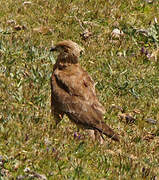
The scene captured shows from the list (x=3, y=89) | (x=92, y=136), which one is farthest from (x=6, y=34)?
(x=92, y=136)

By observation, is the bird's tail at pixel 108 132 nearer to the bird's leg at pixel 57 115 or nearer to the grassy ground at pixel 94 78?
the grassy ground at pixel 94 78

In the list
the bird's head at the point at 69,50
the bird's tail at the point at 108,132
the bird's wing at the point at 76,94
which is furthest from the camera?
the bird's head at the point at 69,50

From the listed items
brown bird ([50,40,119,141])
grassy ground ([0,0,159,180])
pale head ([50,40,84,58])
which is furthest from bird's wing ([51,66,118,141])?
pale head ([50,40,84,58])

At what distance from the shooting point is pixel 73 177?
633 centimetres

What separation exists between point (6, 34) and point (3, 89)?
3.35 meters

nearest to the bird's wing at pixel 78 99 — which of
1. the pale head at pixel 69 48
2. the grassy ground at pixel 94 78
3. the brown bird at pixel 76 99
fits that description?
the brown bird at pixel 76 99

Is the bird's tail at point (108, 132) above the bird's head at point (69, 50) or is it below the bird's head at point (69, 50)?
below

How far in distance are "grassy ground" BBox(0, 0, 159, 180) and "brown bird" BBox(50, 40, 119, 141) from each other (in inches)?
8.8

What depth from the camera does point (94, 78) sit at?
11.1 m

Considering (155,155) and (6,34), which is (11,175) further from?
(6,34)

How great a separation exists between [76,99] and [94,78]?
2.68 meters

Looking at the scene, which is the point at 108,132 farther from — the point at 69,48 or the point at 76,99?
the point at 69,48

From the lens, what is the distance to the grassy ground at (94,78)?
22.1 ft

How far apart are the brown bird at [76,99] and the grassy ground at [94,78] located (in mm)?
223
